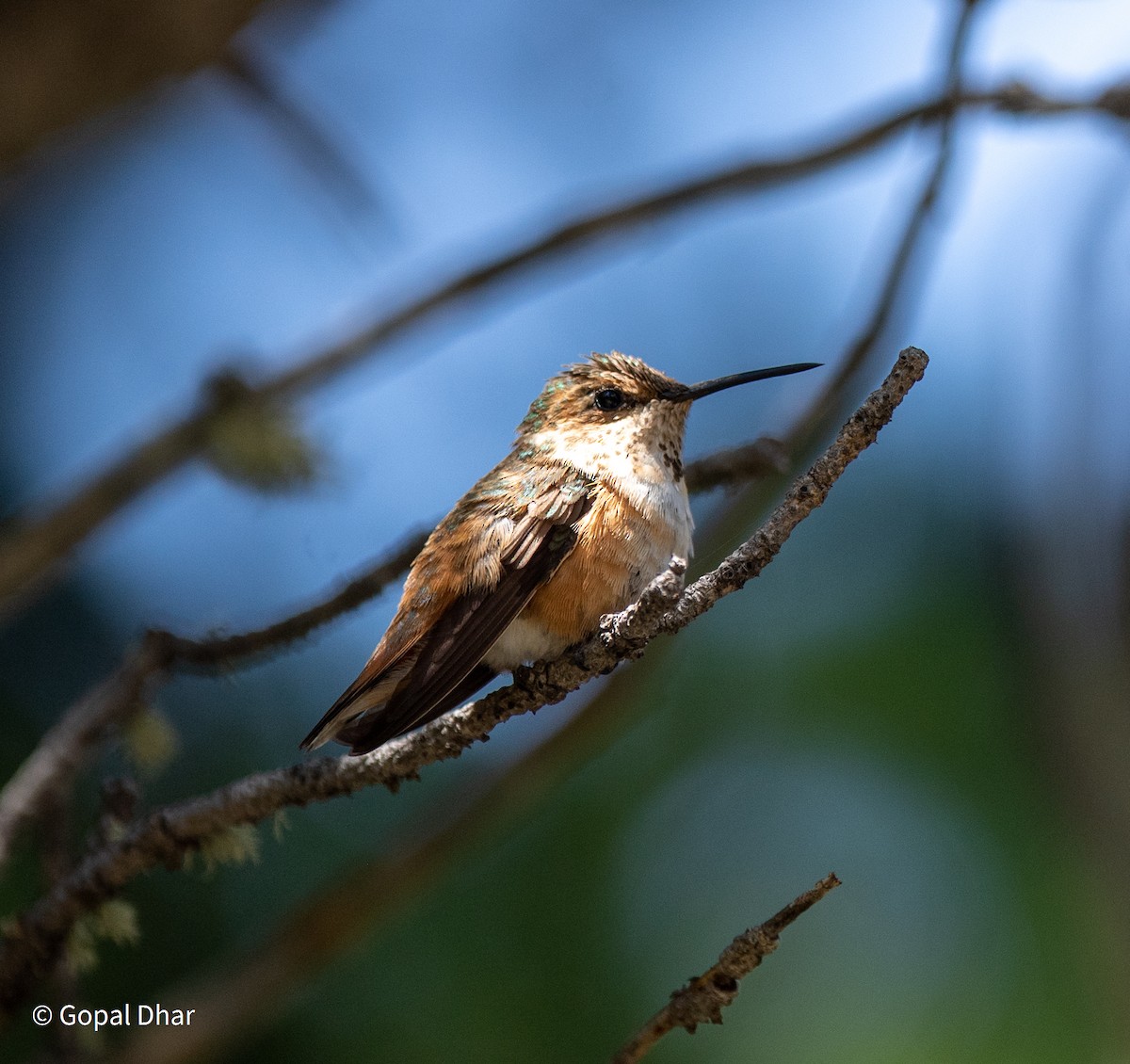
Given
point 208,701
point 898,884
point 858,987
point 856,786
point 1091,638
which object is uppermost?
point 208,701

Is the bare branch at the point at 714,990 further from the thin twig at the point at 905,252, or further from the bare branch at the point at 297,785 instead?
the thin twig at the point at 905,252

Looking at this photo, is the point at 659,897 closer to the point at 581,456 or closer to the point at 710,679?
the point at 710,679

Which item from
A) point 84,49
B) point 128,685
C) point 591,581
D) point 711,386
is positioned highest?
point 84,49

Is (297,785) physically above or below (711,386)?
below

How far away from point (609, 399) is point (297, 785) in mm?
1902

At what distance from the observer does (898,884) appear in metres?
5.06

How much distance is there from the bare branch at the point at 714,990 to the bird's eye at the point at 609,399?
7.41ft

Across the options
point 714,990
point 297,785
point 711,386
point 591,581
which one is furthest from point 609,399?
point 714,990

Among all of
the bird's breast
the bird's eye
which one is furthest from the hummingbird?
the bird's eye

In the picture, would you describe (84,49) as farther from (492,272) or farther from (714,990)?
(714,990)

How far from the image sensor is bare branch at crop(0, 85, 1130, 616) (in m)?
3.27

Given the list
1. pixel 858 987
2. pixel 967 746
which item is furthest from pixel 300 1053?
pixel 967 746

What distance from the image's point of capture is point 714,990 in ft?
6.17

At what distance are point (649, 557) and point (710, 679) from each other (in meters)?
3.12
